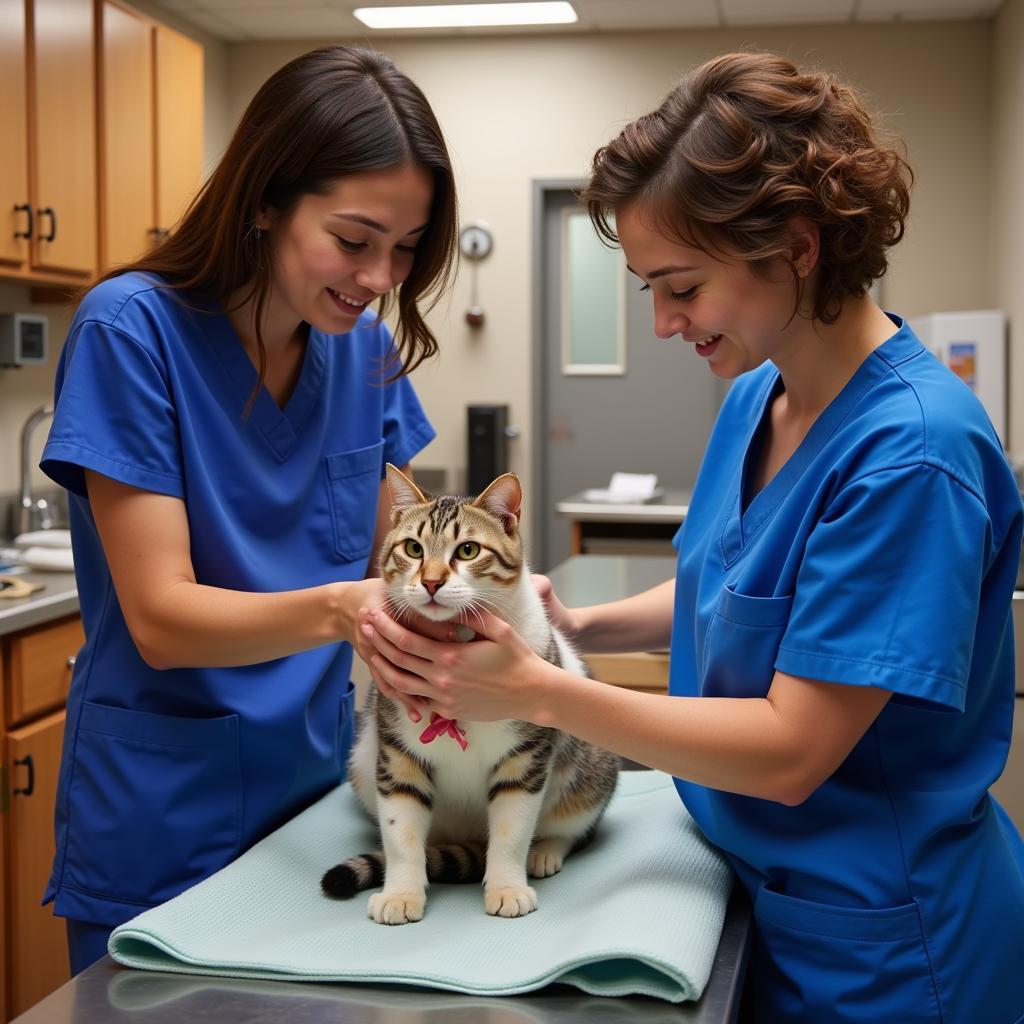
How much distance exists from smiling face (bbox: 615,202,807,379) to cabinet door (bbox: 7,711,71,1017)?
80.2 inches

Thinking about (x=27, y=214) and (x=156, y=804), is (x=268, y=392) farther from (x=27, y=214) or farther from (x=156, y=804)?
(x=27, y=214)

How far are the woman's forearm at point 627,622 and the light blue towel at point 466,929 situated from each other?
32cm

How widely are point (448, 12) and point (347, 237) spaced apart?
15.7ft

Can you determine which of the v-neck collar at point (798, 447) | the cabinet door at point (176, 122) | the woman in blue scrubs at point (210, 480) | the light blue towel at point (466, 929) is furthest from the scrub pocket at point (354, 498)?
the cabinet door at point (176, 122)

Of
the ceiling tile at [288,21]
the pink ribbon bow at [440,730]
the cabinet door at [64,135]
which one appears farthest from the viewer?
the ceiling tile at [288,21]

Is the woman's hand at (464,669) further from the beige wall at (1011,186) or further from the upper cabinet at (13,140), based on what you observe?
the beige wall at (1011,186)

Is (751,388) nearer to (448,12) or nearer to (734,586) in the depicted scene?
(734,586)

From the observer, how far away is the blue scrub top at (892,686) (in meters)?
0.99

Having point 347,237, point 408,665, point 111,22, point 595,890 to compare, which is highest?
point 111,22

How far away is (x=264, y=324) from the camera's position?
1.44 meters

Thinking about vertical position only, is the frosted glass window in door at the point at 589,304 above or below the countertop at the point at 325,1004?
above

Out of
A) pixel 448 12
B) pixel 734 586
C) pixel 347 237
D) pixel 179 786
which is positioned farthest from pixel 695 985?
pixel 448 12

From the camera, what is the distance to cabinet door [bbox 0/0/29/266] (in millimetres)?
3088

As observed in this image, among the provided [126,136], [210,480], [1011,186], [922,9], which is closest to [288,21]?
[126,136]
